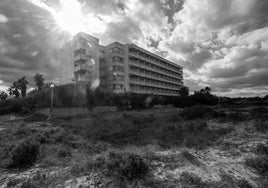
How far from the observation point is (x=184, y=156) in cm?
607

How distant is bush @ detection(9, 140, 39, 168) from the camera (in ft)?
18.8

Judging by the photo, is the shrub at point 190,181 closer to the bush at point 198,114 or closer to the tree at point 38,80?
the bush at point 198,114

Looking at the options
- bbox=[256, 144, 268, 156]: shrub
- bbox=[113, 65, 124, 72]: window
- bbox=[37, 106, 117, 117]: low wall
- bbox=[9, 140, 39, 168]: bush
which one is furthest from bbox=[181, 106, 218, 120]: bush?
bbox=[113, 65, 124, 72]: window

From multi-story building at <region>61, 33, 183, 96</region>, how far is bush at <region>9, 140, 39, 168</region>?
99.8 ft

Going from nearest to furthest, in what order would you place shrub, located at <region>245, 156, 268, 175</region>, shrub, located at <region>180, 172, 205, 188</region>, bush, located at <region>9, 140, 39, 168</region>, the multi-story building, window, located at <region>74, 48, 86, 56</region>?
shrub, located at <region>180, 172, 205, 188</region>, shrub, located at <region>245, 156, 268, 175</region>, bush, located at <region>9, 140, 39, 168</region>, window, located at <region>74, 48, 86, 56</region>, the multi-story building

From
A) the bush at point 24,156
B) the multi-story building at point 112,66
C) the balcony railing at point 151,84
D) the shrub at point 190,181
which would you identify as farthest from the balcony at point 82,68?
the shrub at point 190,181

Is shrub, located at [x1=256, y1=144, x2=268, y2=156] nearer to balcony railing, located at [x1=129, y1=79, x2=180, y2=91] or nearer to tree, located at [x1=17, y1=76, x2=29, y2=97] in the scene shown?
balcony railing, located at [x1=129, y1=79, x2=180, y2=91]

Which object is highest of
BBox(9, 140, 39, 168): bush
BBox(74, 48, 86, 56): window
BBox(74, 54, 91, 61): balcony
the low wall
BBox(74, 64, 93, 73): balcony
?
BBox(74, 48, 86, 56): window

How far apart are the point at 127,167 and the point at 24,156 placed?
4.69 m

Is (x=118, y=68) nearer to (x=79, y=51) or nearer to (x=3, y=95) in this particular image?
(x=79, y=51)

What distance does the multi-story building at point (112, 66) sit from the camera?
120 feet

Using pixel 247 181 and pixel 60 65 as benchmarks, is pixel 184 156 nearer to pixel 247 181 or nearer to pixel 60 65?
pixel 247 181

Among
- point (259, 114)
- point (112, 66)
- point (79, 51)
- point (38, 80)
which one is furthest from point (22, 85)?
point (259, 114)

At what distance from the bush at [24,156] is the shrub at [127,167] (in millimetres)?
3650
